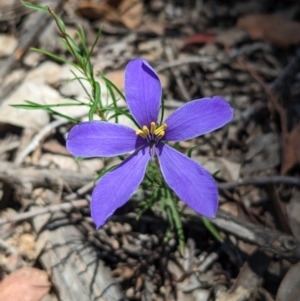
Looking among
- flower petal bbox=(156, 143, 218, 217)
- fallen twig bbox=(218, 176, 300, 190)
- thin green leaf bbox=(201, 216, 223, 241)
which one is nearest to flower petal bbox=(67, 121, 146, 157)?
flower petal bbox=(156, 143, 218, 217)

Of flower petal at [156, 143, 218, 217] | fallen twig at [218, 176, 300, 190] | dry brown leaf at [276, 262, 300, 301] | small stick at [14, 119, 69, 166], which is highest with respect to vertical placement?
flower petal at [156, 143, 218, 217]

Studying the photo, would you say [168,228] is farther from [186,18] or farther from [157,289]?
[186,18]

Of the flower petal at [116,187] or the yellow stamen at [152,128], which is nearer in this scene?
the flower petal at [116,187]

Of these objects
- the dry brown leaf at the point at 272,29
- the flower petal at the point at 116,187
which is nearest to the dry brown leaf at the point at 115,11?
the dry brown leaf at the point at 272,29

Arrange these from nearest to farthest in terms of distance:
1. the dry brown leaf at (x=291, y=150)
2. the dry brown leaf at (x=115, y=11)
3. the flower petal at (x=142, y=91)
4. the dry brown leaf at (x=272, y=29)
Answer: the flower petal at (x=142, y=91) → the dry brown leaf at (x=291, y=150) → the dry brown leaf at (x=272, y=29) → the dry brown leaf at (x=115, y=11)

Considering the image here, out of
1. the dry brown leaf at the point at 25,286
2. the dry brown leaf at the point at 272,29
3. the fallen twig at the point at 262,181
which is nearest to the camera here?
the dry brown leaf at the point at 25,286

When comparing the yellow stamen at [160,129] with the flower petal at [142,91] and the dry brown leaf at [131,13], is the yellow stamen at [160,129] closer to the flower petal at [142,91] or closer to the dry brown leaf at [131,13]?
the flower petal at [142,91]

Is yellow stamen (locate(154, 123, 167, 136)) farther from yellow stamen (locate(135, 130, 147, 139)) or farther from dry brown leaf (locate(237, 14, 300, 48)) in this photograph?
dry brown leaf (locate(237, 14, 300, 48))

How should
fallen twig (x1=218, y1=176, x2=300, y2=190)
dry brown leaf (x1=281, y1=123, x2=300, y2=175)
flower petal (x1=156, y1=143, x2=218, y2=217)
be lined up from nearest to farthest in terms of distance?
flower petal (x1=156, y1=143, x2=218, y2=217) < fallen twig (x1=218, y1=176, x2=300, y2=190) < dry brown leaf (x1=281, y1=123, x2=300, y2=175)
